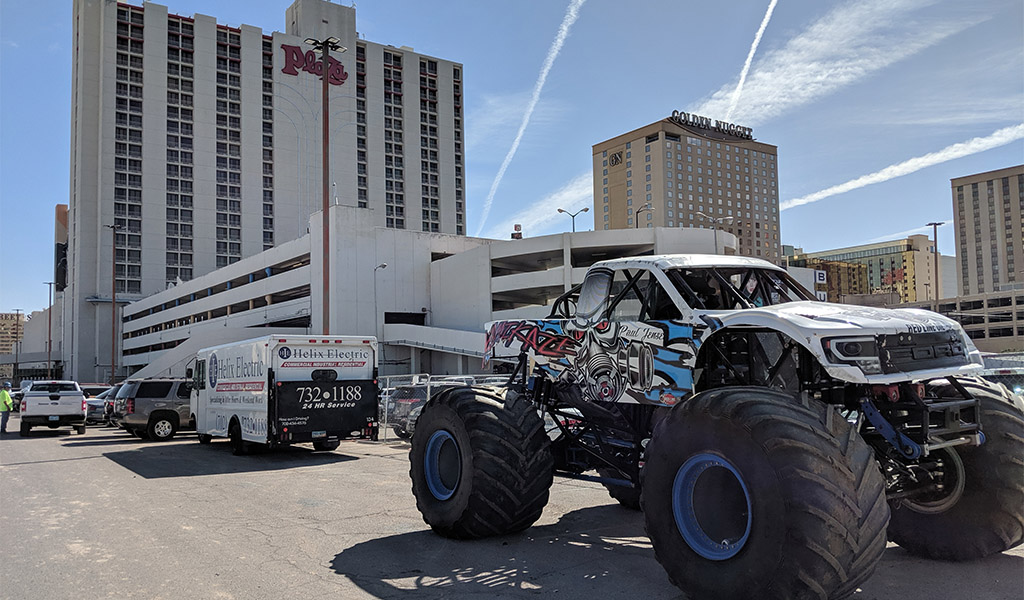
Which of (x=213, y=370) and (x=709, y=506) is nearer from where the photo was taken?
(x=709, y=506)

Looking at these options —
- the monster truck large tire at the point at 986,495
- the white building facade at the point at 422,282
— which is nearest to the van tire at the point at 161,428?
the monster truck large tire at the point at 986,495

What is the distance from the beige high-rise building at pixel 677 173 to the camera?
180 meters

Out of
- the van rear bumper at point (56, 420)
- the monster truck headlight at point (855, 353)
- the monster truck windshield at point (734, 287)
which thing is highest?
the monster truck windshield at point (734, 287)

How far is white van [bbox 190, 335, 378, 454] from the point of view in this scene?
641 inches

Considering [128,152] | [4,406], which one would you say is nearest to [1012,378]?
[4,406]

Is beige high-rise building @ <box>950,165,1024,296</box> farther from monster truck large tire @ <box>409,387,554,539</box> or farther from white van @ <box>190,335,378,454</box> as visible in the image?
monster truck large tire @ <box>409,387,554,539</box>

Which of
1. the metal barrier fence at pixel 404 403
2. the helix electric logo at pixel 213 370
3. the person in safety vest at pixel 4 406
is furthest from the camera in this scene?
the person in safety vest at pixel 4 406

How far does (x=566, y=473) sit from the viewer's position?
7758 millimetres

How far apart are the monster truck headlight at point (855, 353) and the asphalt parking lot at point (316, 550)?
1.66 m

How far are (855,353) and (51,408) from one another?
27727mm

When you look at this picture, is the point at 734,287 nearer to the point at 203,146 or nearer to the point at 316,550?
the point at 316,550

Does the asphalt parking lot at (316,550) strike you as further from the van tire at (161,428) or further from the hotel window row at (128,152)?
the hotel window row at (128,152)

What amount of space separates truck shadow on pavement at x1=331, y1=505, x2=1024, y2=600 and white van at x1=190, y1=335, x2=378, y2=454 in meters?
9.21

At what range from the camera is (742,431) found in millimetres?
4770
